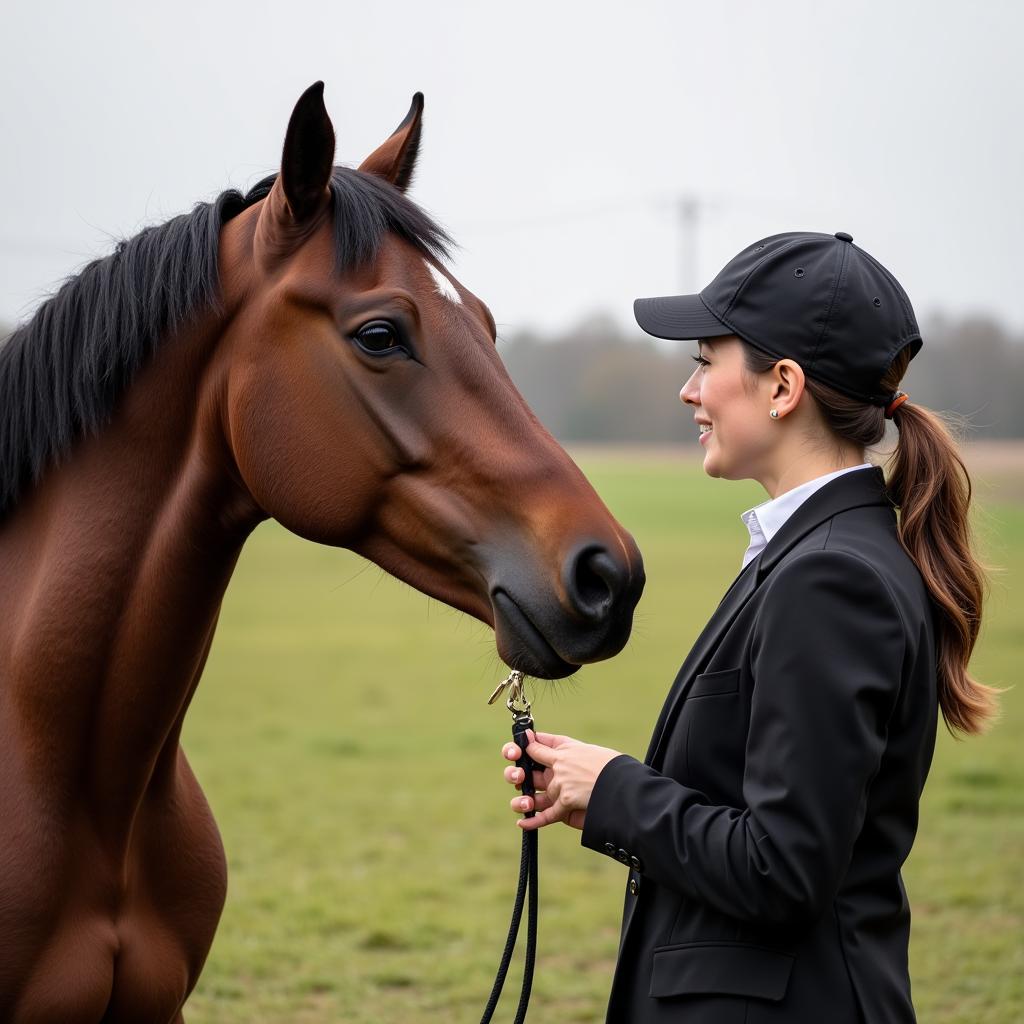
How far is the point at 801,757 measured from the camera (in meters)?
1.68

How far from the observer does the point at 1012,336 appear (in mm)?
27453

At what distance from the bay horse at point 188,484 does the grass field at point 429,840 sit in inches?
11.4

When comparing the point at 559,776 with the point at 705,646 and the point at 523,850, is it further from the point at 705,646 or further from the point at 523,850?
the point at 705,646

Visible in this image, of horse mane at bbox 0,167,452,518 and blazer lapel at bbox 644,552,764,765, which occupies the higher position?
horse mane at bbox 0,167,452,518

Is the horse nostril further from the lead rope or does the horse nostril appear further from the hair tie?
the hair tie

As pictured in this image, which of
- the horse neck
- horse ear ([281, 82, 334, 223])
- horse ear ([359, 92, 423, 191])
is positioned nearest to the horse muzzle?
the horse neck

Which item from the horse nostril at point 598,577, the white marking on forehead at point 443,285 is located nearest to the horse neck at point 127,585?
the white marking on forehead at point 443,285

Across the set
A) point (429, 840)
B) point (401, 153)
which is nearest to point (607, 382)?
point (429, 840)

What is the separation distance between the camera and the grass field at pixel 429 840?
4.61 meters

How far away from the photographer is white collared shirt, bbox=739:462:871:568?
199 centimetres

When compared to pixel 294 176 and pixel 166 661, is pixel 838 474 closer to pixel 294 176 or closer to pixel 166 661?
pixel 294 176

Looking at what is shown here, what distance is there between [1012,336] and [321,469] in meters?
28.4

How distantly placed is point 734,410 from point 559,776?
698mm

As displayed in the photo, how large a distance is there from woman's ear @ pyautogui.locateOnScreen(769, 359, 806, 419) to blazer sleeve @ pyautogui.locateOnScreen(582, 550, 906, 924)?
303 mm
